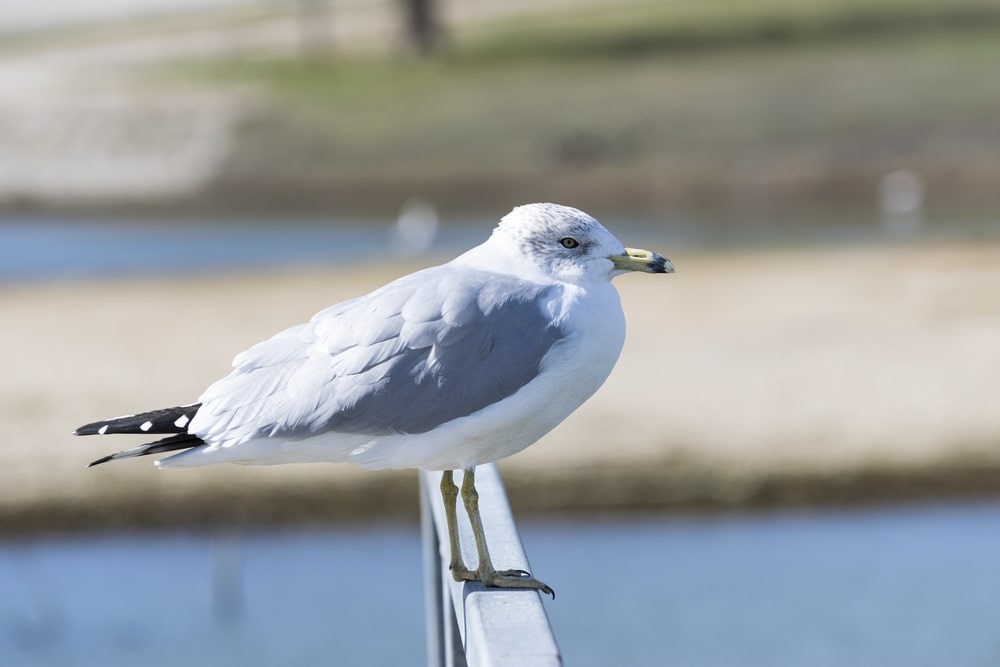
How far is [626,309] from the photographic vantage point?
39.5ft

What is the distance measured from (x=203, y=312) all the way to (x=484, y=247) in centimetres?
1064

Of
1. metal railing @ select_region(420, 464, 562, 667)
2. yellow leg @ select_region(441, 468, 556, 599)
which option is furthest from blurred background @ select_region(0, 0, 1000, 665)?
yellow leg @ select_region(441, 468, 556, 599)

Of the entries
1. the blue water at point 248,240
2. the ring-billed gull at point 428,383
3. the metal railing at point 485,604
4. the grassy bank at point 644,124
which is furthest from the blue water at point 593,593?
the grassy bank at point 644,124

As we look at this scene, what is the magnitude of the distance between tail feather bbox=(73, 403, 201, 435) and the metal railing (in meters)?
0.47

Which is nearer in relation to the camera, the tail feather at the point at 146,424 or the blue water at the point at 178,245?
the tail feather at the point at 146,424

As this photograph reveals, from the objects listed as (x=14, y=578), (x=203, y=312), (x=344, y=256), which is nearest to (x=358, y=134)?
(x=344, y=256)

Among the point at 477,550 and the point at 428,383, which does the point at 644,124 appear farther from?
the point at 428,383

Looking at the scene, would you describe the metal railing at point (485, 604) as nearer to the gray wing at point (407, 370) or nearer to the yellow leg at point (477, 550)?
the yellow leg at point (477, 550)

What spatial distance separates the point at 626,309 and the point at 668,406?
11.7 ft

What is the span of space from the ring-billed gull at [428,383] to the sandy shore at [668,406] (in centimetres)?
536

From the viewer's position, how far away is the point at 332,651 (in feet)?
20.6

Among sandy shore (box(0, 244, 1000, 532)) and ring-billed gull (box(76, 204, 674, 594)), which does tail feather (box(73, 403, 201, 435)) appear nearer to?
ring-billed gull (box(76, 204, 674, 594))

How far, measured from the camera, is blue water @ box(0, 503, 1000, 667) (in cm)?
621

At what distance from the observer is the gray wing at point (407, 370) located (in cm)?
204
